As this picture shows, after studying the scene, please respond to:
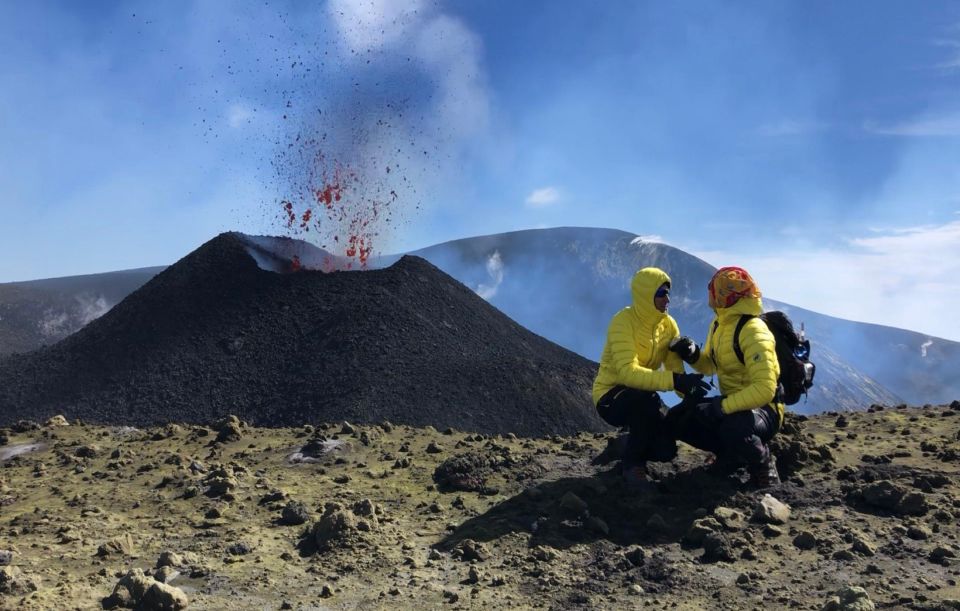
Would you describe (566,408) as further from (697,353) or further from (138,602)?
(138,602)

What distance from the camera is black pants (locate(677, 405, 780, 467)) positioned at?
7.53m

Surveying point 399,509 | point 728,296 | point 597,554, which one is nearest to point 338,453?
point 399,509

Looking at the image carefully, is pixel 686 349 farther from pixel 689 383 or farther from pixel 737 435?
pixel 737 435

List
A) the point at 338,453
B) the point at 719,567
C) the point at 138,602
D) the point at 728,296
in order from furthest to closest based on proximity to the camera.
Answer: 1. the point at 338,453
2. the point at 728,296
3. the point at 719,567
4. the point at 138,602

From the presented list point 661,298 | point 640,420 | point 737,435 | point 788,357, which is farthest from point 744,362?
point 640,420

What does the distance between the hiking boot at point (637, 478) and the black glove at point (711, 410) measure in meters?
0.81

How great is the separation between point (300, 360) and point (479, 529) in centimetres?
1326

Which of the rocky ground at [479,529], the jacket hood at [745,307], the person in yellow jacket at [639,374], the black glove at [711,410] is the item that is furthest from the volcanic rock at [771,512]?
the jacket hood at [745,307]

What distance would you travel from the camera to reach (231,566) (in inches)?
257

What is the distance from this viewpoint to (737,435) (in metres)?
7.52

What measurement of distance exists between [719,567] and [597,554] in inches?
39.1

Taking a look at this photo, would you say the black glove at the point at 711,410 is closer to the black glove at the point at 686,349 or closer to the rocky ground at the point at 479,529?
the black glove at the point at 686,349

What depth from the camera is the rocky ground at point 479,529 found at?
598 centimetres

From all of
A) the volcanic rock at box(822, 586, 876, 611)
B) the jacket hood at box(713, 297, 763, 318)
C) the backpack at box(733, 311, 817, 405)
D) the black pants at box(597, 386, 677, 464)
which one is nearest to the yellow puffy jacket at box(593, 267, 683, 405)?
the black pants at box(597, 386, 677, 464)
